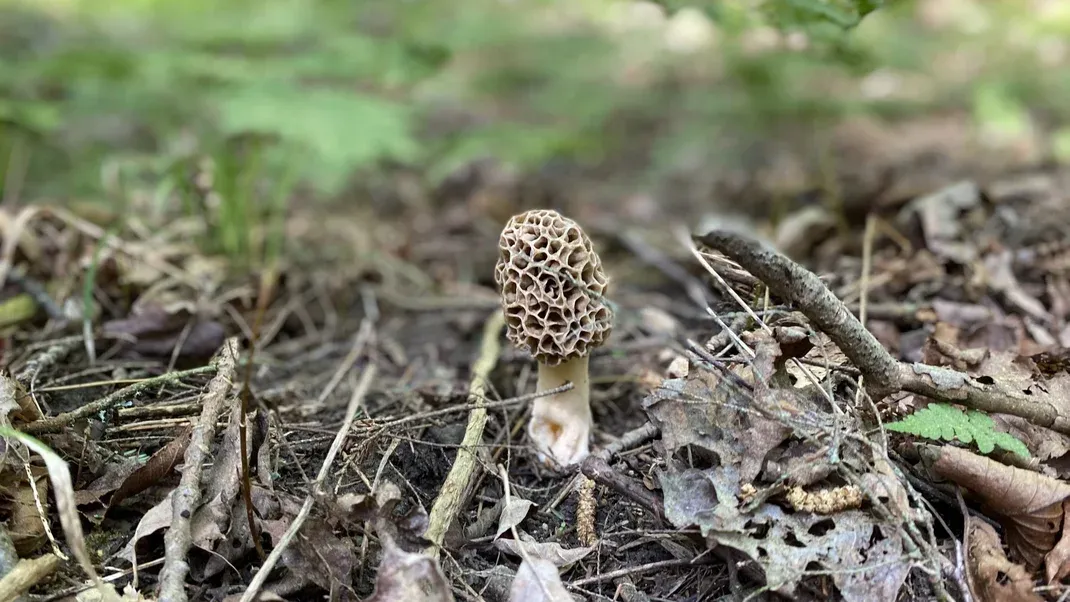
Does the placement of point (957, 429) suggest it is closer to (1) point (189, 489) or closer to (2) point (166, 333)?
(1) point (189, 489)

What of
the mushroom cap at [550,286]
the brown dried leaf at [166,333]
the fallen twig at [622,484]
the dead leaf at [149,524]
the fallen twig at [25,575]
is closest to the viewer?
the fallen twig at [25,575]

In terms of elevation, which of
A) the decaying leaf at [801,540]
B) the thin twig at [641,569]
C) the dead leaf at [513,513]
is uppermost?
the decaying leaf at [801,540]

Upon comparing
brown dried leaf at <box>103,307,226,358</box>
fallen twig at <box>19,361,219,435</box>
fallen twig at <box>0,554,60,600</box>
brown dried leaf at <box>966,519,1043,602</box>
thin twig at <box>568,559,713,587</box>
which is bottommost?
thin twig at <box>568,559,713,587</box>

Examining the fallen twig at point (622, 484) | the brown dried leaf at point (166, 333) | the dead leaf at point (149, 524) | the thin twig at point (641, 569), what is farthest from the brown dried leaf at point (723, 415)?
the brown dried leaf at point (166, 333)

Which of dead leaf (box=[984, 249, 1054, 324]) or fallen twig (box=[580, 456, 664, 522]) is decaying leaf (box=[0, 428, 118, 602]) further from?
dead leaf (box=[984, 249, 1054, 324])

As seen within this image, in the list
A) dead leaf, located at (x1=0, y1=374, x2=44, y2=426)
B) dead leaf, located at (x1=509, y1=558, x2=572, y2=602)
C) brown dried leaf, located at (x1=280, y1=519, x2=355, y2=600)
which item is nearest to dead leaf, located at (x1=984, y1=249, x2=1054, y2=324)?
dead leaf, located at (x1=509, y1=558, x2=572, y2=602)

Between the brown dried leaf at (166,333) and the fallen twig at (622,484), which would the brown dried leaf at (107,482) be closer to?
the brown dried leaf at (166,333)
